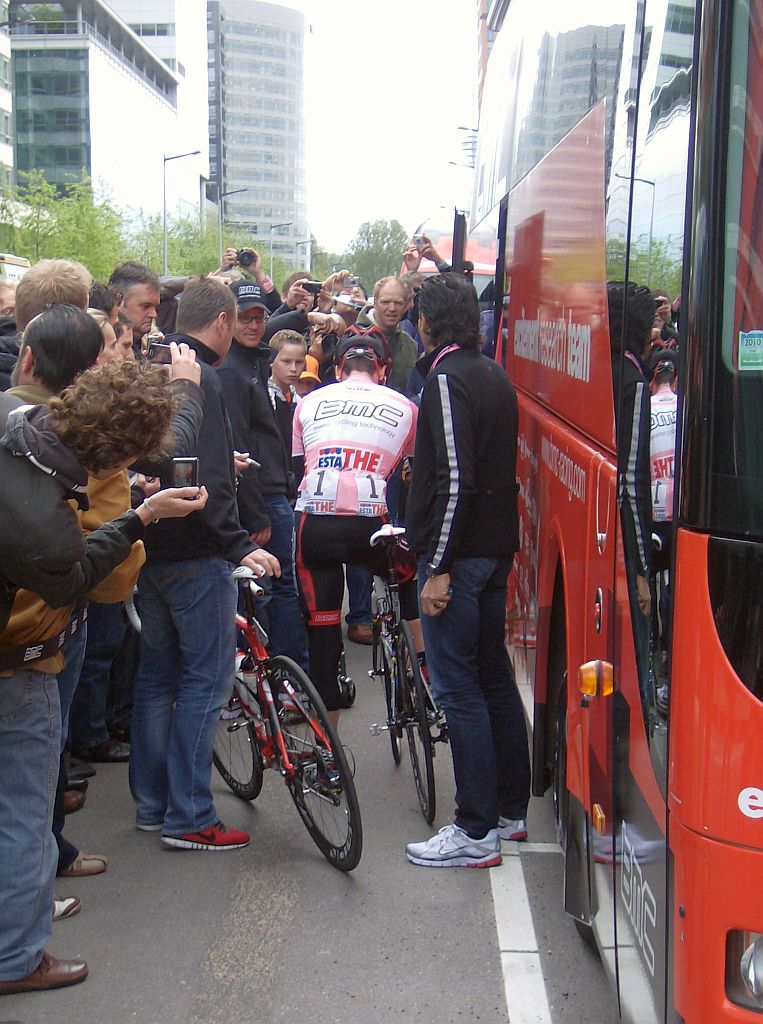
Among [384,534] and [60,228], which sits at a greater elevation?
[60,228]

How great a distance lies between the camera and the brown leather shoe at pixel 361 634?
26.3 ft

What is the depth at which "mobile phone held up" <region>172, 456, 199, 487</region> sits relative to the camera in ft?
12.2

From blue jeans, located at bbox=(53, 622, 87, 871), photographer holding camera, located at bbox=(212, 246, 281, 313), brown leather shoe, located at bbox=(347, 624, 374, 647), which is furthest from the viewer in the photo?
photographer holding camera, located at bbox=(212, 246, 281, 313)

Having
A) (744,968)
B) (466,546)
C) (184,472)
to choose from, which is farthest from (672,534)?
(466,546)

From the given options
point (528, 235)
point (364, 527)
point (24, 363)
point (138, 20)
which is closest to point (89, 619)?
point (364, 527)

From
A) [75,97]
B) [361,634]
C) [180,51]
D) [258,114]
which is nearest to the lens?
[361,634]

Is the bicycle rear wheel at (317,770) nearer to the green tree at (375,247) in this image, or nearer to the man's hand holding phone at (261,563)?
the man's hand holding phone at (261,563)

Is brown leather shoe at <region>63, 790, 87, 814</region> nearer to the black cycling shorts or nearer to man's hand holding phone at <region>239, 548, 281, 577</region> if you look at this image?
the black cycling shorts

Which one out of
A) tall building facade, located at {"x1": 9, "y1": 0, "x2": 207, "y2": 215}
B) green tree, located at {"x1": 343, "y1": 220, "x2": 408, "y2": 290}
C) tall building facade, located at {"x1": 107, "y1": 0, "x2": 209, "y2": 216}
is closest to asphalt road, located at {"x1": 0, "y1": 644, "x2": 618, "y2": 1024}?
tall building facade, located at {"x1": 9, "y1": 0, "x2": 207, "y2": 215}

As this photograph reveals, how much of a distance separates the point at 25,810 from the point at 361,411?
2279 mm

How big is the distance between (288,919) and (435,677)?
1014 mm

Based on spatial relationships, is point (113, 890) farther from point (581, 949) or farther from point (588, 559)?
point (588, 559)

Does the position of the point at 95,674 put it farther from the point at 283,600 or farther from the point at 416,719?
the point at 416,719

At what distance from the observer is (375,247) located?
Answer: 13288 cm
